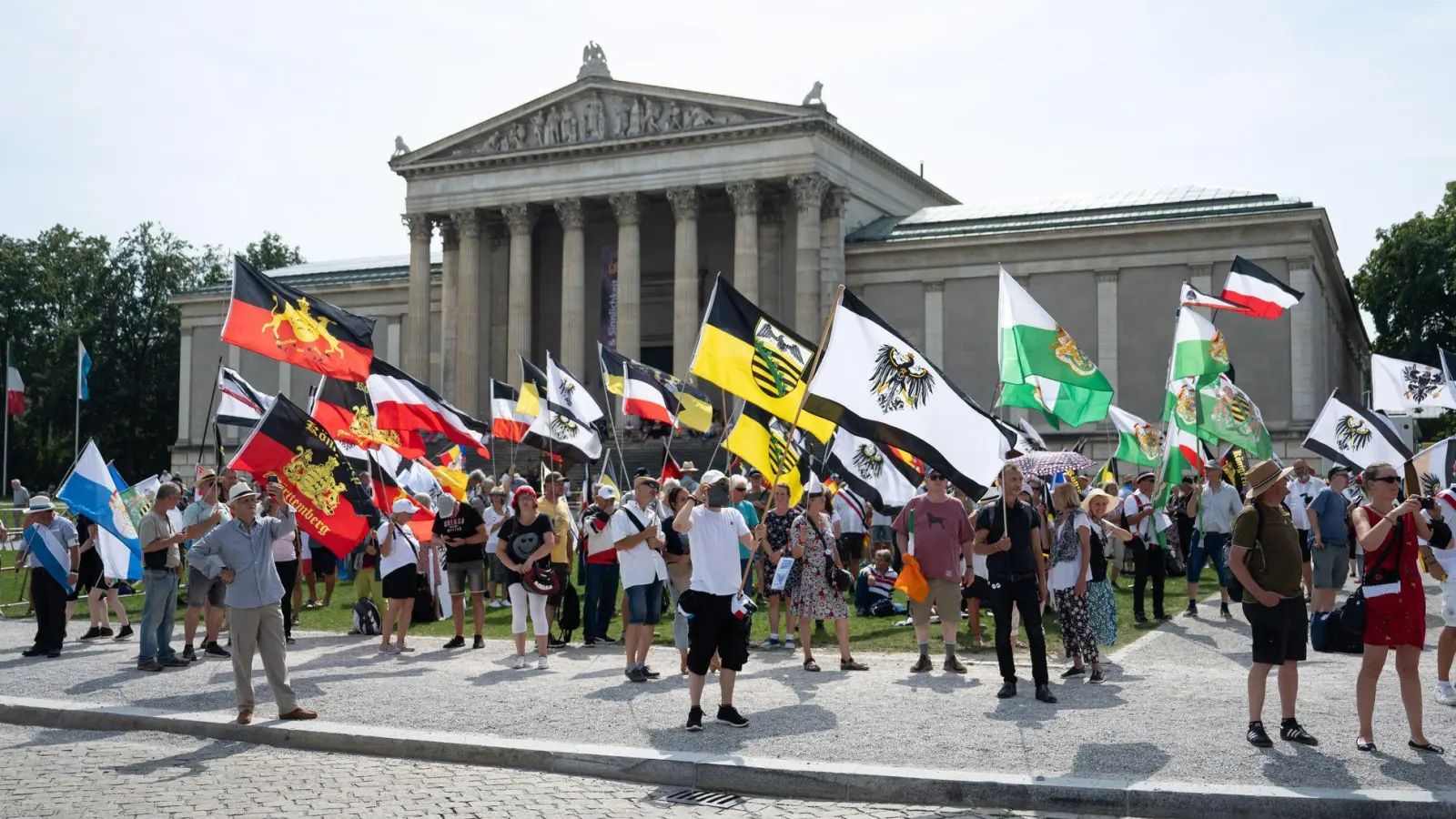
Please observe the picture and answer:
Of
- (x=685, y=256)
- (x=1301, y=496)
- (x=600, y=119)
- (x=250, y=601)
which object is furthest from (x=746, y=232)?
(x=250, y=601)

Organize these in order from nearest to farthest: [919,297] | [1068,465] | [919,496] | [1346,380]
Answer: [919,496]
[1068,465]
[919,297]
[1346,380]

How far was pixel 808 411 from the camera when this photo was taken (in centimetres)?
1149

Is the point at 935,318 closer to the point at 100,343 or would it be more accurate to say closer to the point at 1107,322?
the point at 1107,322

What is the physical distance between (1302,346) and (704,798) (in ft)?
130

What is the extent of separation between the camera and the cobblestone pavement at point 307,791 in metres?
7.88

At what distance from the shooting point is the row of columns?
47.1m

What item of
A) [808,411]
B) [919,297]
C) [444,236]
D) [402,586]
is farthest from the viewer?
[444,236]

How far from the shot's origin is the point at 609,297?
51312mm

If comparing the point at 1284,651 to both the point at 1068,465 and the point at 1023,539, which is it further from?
the point at 1068,465

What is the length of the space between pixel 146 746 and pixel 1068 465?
35.0ft

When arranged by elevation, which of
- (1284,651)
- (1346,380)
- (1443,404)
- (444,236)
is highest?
(444,236)

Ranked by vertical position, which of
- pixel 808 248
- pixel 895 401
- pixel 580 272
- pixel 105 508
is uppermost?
pixel 808 248

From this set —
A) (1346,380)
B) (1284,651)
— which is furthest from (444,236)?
(1284,651)

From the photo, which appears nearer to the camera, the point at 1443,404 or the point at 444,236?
the point at 1443,404
